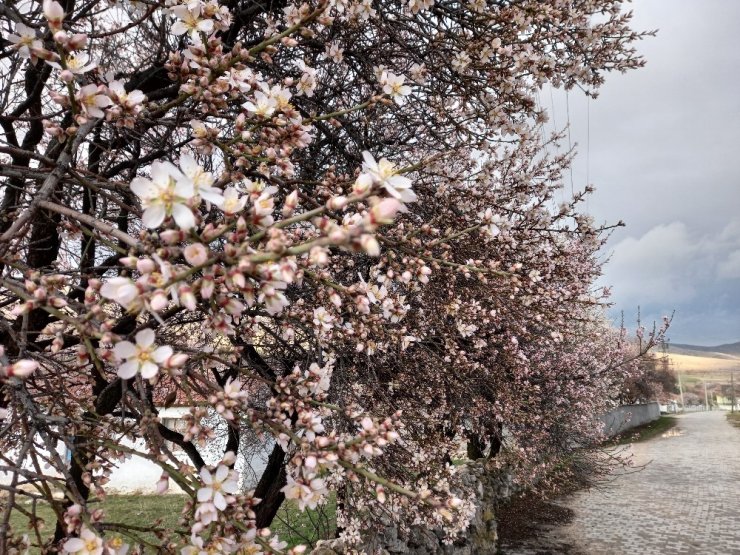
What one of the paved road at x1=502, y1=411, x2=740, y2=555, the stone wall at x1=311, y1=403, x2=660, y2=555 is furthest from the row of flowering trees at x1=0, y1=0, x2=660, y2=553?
the paved road at x1=502, y1=411, x2=740, y2=555

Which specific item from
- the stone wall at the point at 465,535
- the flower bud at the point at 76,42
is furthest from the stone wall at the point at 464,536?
the flower bud at the point at 76,42

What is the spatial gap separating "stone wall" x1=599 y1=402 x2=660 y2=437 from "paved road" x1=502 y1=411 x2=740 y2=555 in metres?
2.76

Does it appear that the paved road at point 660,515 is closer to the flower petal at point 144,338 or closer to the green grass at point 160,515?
the green grass at point 160,515

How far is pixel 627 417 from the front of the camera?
2766 cm

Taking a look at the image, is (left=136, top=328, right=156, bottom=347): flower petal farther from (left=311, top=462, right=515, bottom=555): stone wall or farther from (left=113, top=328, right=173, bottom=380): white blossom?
(left=311, top=462, right=515, bottom=555): stone wall

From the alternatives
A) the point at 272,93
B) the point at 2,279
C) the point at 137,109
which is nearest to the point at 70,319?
the point at 2,279

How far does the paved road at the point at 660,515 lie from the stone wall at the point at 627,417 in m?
2.76

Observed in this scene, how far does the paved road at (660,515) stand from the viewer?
9938 millimetres

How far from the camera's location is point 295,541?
7.11 meters

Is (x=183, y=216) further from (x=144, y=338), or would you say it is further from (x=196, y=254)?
(x=144, y=338)

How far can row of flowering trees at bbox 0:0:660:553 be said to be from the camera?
1.25 m

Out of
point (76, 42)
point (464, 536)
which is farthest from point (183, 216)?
point (464, 536)

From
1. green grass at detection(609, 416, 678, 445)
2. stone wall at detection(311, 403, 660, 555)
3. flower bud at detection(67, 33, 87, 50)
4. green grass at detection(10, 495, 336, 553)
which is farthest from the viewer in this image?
green grass at detection(609, 416, 678, 445)

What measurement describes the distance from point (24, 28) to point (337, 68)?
156 inches
